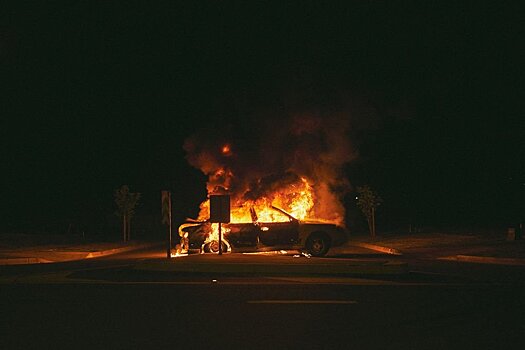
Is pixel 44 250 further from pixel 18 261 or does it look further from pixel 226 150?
pixel 226 150

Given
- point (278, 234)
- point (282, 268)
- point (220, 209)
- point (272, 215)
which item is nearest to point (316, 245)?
point (278, 234)

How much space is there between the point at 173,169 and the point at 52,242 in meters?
32.6

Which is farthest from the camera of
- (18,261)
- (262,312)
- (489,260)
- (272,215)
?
(18,261)

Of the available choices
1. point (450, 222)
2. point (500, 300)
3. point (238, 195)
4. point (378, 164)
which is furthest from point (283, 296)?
point (378, 164)

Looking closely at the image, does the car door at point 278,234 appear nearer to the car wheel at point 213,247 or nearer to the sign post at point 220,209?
the car wheel at point 213,247

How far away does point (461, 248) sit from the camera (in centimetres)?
2788

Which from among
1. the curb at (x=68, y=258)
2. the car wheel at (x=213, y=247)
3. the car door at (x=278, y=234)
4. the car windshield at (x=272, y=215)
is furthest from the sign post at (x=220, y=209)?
the curb at (x=68, y=258)

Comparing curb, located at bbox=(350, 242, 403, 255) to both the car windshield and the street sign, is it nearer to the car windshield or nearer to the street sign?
the car windshield

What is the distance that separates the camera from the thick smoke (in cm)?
2623

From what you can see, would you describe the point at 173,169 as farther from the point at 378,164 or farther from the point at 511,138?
the point at 511,138

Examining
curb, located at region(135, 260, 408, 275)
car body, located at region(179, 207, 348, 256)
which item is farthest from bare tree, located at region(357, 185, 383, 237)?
curb, located at region(135, 260, 408, 275)

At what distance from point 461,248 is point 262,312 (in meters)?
18.8

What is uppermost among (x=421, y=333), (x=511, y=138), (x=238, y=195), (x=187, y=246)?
(x=511, y=138)

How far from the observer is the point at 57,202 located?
67.8m
